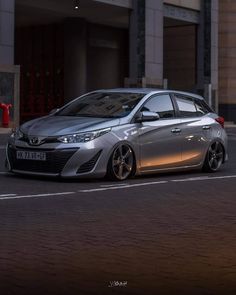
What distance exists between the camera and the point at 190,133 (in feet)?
Result: 42.8

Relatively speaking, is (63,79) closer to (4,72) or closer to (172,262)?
(4,72)

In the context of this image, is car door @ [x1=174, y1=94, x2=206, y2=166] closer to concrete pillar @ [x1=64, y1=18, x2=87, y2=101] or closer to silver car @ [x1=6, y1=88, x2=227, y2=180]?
silver car @ [x1=6, y1=88, x2=227, y2=180]

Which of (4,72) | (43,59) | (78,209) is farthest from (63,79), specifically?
(78,209)

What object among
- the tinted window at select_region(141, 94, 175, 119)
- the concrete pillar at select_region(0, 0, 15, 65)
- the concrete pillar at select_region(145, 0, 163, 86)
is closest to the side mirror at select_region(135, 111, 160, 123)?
the tinted window at select_region(141, 94, 175, 119)

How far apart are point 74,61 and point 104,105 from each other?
27.8 metres

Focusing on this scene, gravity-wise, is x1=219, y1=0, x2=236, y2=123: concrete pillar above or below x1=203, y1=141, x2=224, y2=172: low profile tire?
above

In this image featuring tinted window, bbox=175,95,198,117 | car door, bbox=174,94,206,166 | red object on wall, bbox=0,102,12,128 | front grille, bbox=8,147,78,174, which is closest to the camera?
front grille, bbox=8,147,78,174

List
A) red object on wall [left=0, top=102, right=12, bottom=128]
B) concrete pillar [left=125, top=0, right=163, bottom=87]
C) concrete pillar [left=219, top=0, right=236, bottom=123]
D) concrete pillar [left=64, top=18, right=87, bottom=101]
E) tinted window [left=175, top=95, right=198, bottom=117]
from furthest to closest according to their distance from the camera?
concrete pillar [left=219, top=0, right=236, bottom=123], concrete pillar [left=64, top=18, right=87, bottom=101], concrete pillar [left=125, top=0, right=163, bottom=87], red object on wall [left=0, top=102, right=12, bottom=128], tinted window [left=175, top=95, right=198, bottom=117]

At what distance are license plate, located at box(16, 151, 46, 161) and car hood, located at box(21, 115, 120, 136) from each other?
0.28 meters

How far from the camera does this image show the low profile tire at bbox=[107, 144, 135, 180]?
37.8 feet

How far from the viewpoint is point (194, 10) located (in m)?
39.0

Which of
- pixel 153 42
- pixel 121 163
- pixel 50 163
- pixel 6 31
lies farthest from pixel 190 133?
pixel 153 42

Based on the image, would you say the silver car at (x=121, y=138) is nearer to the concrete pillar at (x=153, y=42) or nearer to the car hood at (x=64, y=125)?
the car hood at (x=64, y=125)

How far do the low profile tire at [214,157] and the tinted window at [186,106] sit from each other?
0.66 meters
